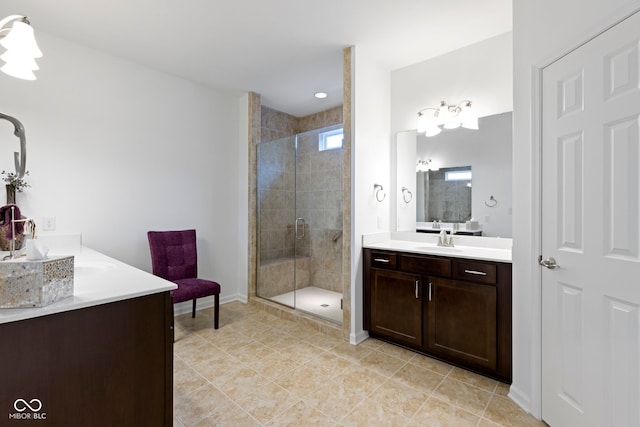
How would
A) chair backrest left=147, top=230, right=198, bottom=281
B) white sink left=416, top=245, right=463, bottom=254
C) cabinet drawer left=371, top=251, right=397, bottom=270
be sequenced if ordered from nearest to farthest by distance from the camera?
white sink left=416, top=245, right=463, bottom=254, cabinet drawer left=371, top=251, right=397, bottom=270, chair backrest left=147, top=230, right=198, bottom=281

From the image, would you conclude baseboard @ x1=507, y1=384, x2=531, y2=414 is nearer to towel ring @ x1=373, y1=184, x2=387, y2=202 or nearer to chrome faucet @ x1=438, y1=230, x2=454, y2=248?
chrome faucet @ x1=438, y1=230, x2=454, y2=248

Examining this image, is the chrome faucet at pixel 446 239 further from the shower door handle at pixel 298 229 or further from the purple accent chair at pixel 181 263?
the purple accent chair at pixel 181 263

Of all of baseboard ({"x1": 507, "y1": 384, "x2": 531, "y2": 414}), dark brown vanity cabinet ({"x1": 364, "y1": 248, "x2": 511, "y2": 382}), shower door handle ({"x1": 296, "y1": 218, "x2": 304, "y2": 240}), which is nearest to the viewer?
baseboard ({"x1": 507, "y1": 384, "x2": 531, "y2": 414})

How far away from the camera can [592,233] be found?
1.46 m

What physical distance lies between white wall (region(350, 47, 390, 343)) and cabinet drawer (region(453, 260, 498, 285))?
862mm

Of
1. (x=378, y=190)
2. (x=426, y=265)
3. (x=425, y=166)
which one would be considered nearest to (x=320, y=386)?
(x=426, y=265)

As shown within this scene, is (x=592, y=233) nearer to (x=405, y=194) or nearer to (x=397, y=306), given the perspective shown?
(x=397, y=306)

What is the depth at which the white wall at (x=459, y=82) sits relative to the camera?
8.26 ft

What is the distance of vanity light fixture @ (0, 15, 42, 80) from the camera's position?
1.34 m

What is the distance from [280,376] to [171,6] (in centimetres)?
277

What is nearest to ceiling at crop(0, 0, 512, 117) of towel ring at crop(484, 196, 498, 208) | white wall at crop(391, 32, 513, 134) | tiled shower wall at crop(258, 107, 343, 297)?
white wall at crop(391, 32, 513, 134)

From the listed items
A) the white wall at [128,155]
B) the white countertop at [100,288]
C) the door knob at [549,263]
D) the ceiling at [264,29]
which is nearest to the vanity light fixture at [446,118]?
the ceiling at [264,29]

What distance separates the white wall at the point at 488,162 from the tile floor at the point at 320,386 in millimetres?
1254

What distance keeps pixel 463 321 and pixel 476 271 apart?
1.28 feet
